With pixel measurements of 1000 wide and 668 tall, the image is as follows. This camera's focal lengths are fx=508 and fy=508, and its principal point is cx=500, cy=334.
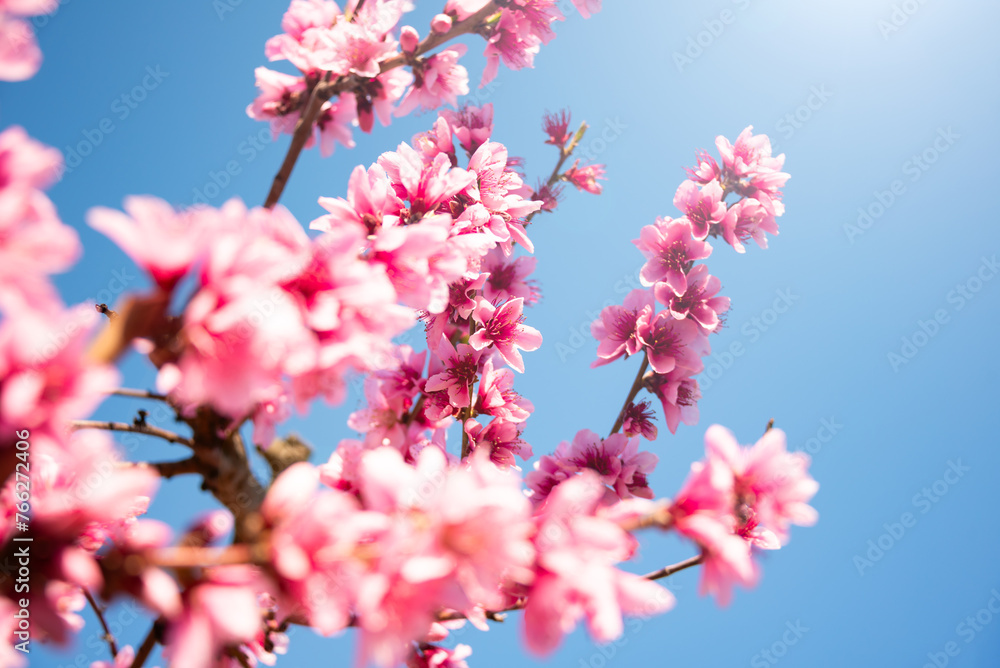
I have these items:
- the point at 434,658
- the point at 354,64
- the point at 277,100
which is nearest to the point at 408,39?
the point at 354,64

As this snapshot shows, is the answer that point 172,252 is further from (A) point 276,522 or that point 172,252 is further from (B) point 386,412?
(B) point 386,412

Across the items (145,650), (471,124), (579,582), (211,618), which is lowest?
(579,582)

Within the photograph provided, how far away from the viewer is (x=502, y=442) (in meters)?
1.82

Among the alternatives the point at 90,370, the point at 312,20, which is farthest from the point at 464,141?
the point at 90,370

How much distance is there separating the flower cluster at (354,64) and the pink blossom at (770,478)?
121 cm

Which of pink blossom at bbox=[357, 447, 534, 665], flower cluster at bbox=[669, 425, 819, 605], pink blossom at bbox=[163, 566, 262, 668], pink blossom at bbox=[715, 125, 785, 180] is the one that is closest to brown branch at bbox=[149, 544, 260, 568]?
pink blossom at bbox=[163, 566, 262, 668]

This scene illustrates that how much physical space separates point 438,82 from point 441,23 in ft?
0.58

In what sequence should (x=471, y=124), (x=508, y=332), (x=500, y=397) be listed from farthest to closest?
(x=471, y=124) → (x=508, y=332) → (x=500, y=397)

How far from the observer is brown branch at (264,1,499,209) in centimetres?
117

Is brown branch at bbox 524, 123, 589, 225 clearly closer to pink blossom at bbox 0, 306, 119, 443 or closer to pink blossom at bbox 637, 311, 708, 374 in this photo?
pink blossom at bbox 637, 311, 708, 374

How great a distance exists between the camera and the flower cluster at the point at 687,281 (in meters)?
1.93

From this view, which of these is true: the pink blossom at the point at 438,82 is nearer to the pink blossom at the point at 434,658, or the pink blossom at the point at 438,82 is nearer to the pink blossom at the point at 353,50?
the pink blossom at the point at 353,50

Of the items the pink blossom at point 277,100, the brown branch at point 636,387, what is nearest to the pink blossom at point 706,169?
the brown branch at point 636,387

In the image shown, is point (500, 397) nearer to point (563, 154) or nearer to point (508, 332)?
point (508, 332)
